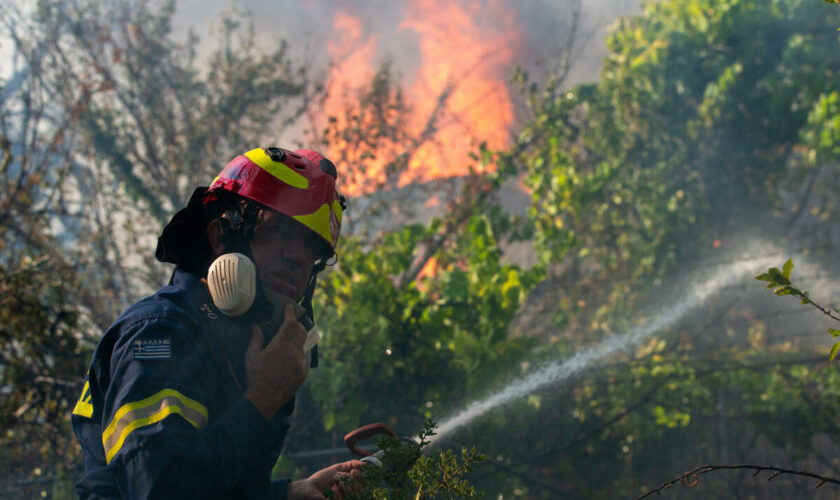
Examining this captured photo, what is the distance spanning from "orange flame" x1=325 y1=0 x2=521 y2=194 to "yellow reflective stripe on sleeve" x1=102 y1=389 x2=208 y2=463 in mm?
8508

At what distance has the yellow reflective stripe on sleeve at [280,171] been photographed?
242 centimetres

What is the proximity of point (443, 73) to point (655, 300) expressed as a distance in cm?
590

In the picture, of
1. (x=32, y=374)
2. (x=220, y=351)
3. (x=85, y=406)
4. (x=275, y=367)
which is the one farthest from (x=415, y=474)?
(x=32, y=374)

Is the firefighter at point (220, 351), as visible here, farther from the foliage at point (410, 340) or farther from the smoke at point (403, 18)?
the smoke at point (403, 18)

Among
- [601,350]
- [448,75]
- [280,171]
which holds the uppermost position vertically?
[448,75]

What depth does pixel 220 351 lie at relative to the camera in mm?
2102

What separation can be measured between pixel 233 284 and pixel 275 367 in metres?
0.29

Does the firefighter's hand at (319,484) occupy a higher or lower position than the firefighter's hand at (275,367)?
Answer: lower

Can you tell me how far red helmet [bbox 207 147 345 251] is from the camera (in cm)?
238

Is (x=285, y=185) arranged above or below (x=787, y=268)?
above

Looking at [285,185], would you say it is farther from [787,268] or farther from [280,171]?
[787,268]

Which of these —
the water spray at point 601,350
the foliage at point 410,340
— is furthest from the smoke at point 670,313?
the foliage at point 410,340

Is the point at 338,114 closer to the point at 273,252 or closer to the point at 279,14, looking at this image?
the point at 279,14

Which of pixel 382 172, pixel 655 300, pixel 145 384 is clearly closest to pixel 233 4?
pixel 382 172
